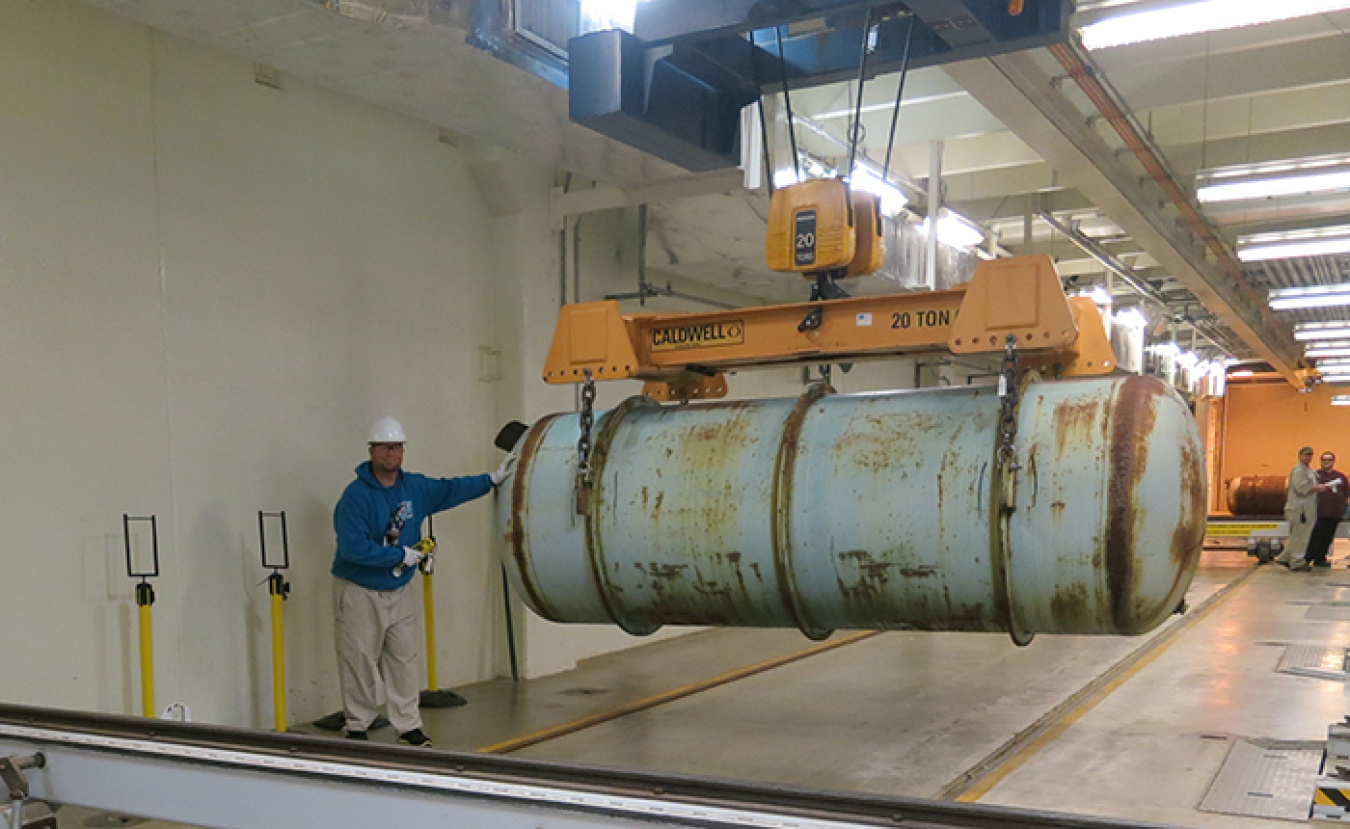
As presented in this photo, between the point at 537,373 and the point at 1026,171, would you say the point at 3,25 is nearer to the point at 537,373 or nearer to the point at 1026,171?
the point at 537,373

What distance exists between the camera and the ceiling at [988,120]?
14.0 ft

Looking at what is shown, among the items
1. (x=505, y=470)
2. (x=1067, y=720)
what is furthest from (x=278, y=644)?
(x=1067, y=720)

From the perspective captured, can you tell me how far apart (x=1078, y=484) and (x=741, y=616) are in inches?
46.6

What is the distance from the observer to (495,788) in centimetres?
216

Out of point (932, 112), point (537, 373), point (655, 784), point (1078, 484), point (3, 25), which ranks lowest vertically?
point (655, 784)

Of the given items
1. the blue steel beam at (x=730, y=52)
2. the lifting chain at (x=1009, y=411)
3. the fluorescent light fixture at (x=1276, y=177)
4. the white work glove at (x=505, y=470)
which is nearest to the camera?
the lifting chain at (x=1009, y=411)

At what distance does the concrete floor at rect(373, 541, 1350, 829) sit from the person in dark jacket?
6.04 meters

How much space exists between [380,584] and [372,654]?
14.7 inches

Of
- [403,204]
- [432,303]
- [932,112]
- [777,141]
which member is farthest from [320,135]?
[932,112]

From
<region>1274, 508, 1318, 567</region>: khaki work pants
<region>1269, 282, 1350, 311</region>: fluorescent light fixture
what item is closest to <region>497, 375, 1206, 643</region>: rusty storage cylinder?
<region>1269, 282, 1350, 311</region>: fluorescent light fixture

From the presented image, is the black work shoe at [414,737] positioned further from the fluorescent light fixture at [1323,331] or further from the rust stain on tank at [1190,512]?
the fluorescent light fixture at [1323,331]

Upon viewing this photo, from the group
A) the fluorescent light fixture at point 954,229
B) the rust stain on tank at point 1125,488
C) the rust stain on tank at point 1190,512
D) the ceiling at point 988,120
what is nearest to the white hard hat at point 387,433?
the ceiling at point 988,120

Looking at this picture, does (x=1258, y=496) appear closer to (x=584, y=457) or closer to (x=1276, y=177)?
(x=1276, y=177)

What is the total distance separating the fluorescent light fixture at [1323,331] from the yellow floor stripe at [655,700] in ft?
35.8
